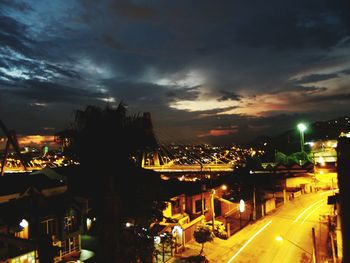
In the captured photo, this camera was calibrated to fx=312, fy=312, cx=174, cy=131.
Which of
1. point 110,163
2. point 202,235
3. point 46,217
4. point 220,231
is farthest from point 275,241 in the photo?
point 110,163

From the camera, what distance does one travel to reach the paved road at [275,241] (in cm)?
2477

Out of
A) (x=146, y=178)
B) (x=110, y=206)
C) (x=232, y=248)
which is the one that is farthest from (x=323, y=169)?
(x=110, y=206)

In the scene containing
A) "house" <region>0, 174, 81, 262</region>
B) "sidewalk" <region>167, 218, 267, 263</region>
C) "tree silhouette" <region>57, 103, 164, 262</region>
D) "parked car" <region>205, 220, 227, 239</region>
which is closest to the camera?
"tree silhouette" <region>57, 103, 164, 262</region>

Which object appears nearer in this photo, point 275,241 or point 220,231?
point 275,241

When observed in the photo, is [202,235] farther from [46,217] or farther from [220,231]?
[46,217]

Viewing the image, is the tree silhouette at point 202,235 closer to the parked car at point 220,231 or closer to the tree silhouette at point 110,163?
the parked car at point 220,231

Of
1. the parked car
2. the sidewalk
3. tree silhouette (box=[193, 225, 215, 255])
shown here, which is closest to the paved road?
the sidewalk

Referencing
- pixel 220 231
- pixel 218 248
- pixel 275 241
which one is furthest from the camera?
pixel 220 231

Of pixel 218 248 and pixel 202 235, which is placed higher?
pixel 202 235

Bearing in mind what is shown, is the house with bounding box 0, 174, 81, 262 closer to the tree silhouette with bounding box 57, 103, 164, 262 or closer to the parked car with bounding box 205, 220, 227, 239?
the tree silhouette with bounding box 57, 103, 164, 262

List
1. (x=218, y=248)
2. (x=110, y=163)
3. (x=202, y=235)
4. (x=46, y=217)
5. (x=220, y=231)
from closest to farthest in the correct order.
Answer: (x=110, y=163) → (x=46, y=217) → (x=202, y=235) → (x=218, y=248) → (x=220, y=231)

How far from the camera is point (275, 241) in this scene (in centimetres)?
2805

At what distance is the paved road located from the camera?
24766mm

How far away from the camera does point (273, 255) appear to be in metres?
25.0
